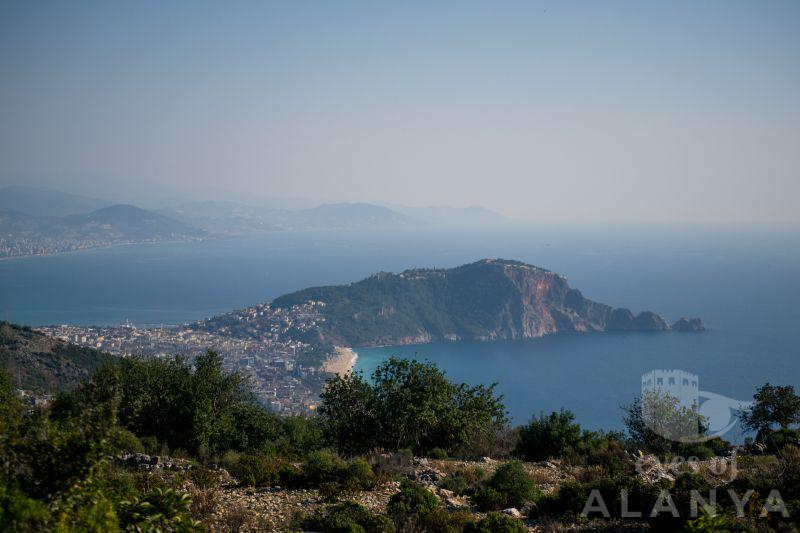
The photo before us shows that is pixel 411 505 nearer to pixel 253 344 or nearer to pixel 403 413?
pixel 403 413

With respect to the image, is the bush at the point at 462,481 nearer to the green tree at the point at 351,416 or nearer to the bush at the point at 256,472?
the bush at the point at 256,472

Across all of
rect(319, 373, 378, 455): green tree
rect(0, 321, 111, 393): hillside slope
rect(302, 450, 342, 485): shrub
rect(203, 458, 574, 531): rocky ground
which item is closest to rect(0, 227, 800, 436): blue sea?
rect(0, 321, 111, 393): hillside slope

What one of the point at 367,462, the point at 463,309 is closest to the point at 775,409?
the point at 367,462

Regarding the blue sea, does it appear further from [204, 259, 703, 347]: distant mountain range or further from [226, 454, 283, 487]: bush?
[226, 454, 283, 487]: bush

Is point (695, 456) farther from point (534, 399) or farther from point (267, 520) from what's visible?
point (534, 399)

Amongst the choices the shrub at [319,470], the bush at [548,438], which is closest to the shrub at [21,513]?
the shrub at [319,470]

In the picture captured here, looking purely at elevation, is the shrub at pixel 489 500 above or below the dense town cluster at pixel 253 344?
above

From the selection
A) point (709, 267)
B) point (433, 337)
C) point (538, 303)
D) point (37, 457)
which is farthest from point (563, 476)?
point (709, 267)
